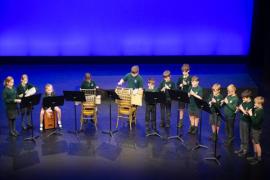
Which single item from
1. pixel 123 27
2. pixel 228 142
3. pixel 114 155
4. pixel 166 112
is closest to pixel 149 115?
pixel 166 112

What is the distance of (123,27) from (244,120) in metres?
8.19

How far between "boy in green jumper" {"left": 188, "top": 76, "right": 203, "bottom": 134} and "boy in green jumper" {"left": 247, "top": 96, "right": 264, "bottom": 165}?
1402 mm

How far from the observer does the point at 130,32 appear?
17.4 m

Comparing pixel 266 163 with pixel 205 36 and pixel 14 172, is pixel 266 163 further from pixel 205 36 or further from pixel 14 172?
pixel 205 36

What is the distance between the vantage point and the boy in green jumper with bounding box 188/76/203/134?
1094 centimetres

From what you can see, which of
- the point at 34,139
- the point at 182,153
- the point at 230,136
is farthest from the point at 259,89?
the point at 34,139

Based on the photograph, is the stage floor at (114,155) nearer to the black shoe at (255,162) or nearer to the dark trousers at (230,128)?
the black shoe at (255,162)

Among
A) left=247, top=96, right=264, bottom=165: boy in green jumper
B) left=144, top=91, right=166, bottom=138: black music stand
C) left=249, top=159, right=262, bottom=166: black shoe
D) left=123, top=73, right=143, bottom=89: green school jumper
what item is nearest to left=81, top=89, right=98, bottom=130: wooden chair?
left=123, top=73, right=143, bottom=89: green school jumper

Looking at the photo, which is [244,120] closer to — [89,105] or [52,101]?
[89,105]

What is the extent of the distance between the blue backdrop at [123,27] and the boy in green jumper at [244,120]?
25.5 feet

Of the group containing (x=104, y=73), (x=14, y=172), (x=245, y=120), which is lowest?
(x=14, y=172)

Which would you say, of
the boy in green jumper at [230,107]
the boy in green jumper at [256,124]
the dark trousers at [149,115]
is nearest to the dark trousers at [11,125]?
the dark trousers at [149,115]

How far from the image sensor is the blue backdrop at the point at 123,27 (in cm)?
1695

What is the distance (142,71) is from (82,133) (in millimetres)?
5418
